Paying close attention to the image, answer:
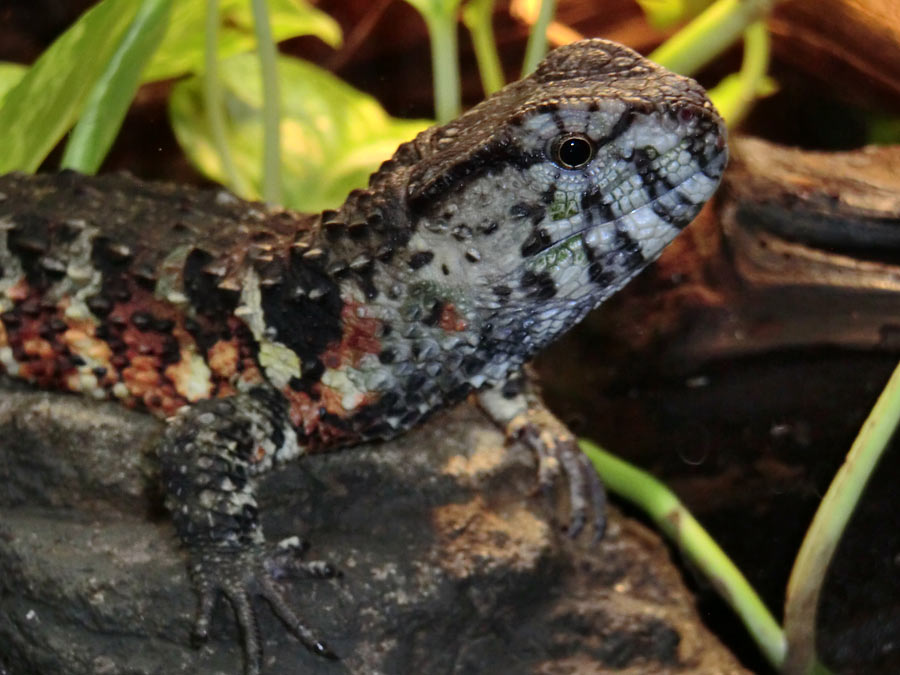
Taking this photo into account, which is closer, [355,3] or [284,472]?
[284,472]

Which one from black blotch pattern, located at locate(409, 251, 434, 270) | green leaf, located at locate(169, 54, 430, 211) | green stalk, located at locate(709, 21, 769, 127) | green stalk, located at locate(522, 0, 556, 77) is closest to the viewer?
black blotch pattern, located at locate(409, 251, 434, 270)

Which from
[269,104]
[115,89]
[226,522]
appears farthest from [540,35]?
[226,522]

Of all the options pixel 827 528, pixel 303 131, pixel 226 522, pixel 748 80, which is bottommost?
pixel 827 528

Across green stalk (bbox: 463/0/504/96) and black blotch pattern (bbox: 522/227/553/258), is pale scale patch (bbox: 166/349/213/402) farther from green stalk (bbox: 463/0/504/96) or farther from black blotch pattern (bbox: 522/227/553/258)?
green stalk (bbox: 463/0/504/96)

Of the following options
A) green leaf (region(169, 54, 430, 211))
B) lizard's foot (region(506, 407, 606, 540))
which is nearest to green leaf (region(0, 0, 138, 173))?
green leaf (region(169, 54, 430, 211))

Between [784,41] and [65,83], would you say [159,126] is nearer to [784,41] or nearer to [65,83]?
[65,83]

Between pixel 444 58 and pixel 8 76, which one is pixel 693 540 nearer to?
pixel 444 58

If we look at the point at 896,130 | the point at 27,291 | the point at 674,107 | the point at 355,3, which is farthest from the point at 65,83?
the point at 896,130
